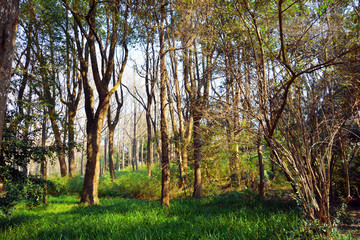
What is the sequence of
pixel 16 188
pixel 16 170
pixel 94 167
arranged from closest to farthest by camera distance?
pixel 16 188, pixel 16 170, pixel 94 167

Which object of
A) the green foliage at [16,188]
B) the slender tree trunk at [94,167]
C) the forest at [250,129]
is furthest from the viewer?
the slender tree trunk at [94,167]

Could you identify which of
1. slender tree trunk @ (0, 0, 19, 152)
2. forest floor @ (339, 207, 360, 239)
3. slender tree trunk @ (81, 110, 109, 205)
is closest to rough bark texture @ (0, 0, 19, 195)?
slender tree trunk @ (0, 0, 19, 152)

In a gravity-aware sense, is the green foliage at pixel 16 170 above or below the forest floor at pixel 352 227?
above

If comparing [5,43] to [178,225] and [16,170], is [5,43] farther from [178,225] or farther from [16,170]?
[178,225]

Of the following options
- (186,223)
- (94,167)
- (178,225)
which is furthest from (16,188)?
(186,223)

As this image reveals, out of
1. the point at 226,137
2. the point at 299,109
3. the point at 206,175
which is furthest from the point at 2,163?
the point at 206,175

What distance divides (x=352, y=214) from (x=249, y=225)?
2889mm

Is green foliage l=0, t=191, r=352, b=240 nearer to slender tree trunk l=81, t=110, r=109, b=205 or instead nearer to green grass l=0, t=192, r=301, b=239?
green grass l=0, t=192, r=301, b=239

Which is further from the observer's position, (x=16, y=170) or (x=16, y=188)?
(x=16, y=170)

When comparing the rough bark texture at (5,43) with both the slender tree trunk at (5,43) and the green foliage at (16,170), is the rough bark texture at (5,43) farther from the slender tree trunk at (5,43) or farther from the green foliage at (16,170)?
the green foliage at (16,170)

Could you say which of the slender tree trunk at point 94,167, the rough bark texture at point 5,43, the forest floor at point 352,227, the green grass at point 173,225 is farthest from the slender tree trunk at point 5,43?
the forest floor at point 352,227

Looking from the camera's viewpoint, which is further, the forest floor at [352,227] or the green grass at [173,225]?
the forest floor at [352,227]

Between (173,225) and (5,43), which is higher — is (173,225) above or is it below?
below

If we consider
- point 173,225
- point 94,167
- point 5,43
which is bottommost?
point 173,225
